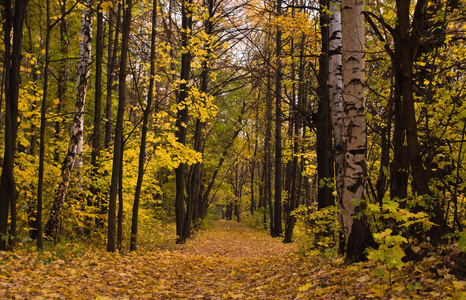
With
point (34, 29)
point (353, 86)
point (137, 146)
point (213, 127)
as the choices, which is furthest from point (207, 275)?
point (213, 127)

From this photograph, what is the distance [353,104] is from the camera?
176 inches

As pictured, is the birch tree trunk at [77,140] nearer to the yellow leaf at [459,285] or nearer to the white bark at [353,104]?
the white bark at [353,104]

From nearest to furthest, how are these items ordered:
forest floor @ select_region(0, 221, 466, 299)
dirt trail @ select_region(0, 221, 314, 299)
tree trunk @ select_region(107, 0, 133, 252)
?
forest floor @ select_region(0, 221, 466, 299) → dirt trail @ select_region(0, 221, 314, 299) → tree trunk @ select_region(107, 0, 133, 252)

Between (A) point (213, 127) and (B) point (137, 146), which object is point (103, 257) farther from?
(A) point (213, 127)

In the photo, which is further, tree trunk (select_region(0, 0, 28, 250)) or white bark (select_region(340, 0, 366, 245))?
tree trunk (select_region(0, 0, 28, 250))

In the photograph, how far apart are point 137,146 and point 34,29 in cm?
540

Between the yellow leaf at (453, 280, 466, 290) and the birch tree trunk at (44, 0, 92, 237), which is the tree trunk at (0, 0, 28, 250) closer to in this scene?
the birch tree trunk at (44, 0, 92, 237)

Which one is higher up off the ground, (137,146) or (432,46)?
(432,46)

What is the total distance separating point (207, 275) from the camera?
6.55m

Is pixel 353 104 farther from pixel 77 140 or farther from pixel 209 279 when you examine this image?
pixel 77 140

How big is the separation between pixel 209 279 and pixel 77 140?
5.42 m

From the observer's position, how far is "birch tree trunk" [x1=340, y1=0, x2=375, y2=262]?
4422 millimetres

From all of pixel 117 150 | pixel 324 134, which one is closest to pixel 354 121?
pixel 324 134

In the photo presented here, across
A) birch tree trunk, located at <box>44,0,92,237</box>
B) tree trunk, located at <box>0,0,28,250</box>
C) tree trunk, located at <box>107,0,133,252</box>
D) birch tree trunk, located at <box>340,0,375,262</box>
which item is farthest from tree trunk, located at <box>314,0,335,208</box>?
tree trunk, located at <box>0,0,28,250</box>
